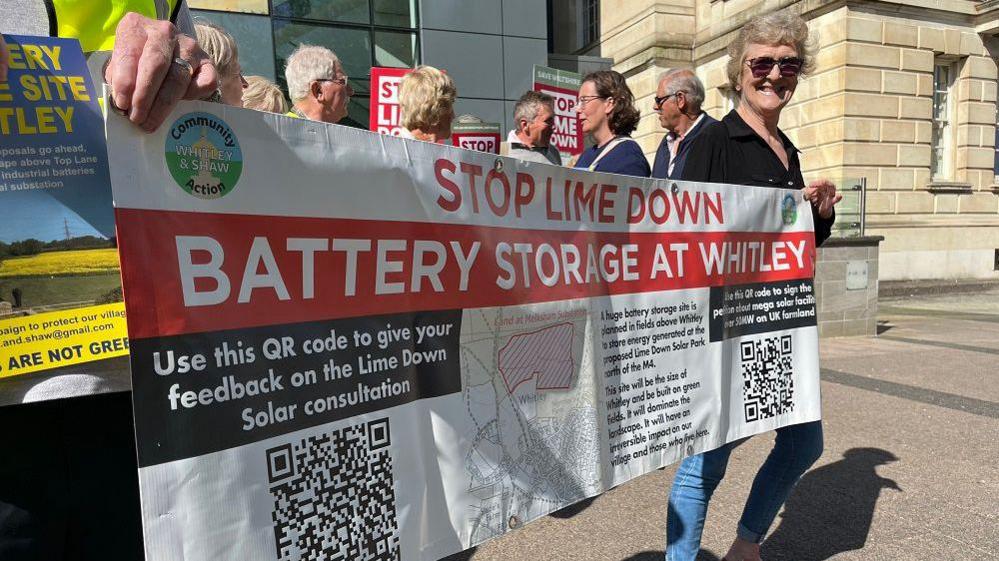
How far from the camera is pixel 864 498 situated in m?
3.28

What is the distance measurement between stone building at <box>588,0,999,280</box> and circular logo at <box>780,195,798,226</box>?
12.7 meters

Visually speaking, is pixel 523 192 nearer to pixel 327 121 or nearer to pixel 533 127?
pixel 327 121

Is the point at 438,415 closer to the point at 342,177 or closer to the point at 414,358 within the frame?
the point at 414,358

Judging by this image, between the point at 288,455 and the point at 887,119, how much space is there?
16038 mm

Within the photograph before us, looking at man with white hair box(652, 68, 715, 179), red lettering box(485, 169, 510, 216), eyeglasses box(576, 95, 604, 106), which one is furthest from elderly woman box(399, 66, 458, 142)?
red lettering box(485, 169, 510, 216)

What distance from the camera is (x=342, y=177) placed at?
1294 millimetres

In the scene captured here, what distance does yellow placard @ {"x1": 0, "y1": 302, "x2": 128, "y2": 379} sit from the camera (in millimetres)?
999

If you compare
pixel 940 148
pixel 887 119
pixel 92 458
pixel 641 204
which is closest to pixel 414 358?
pixel 92 458

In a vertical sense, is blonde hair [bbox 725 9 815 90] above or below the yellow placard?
above

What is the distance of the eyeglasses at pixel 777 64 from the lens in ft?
7.62

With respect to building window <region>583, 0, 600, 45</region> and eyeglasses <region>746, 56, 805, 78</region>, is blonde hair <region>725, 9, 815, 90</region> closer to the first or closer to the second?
eyeglasses <region>746, 56, 805, 78</region>

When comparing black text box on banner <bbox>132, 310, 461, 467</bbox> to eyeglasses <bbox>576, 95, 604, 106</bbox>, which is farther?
eyeglasses <bbox>576, 95, 604, 106</bbox>

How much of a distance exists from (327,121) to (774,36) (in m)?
1.85

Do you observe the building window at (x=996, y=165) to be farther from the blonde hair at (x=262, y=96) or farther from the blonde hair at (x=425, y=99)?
the blonde hair at (x=262, y=96)
